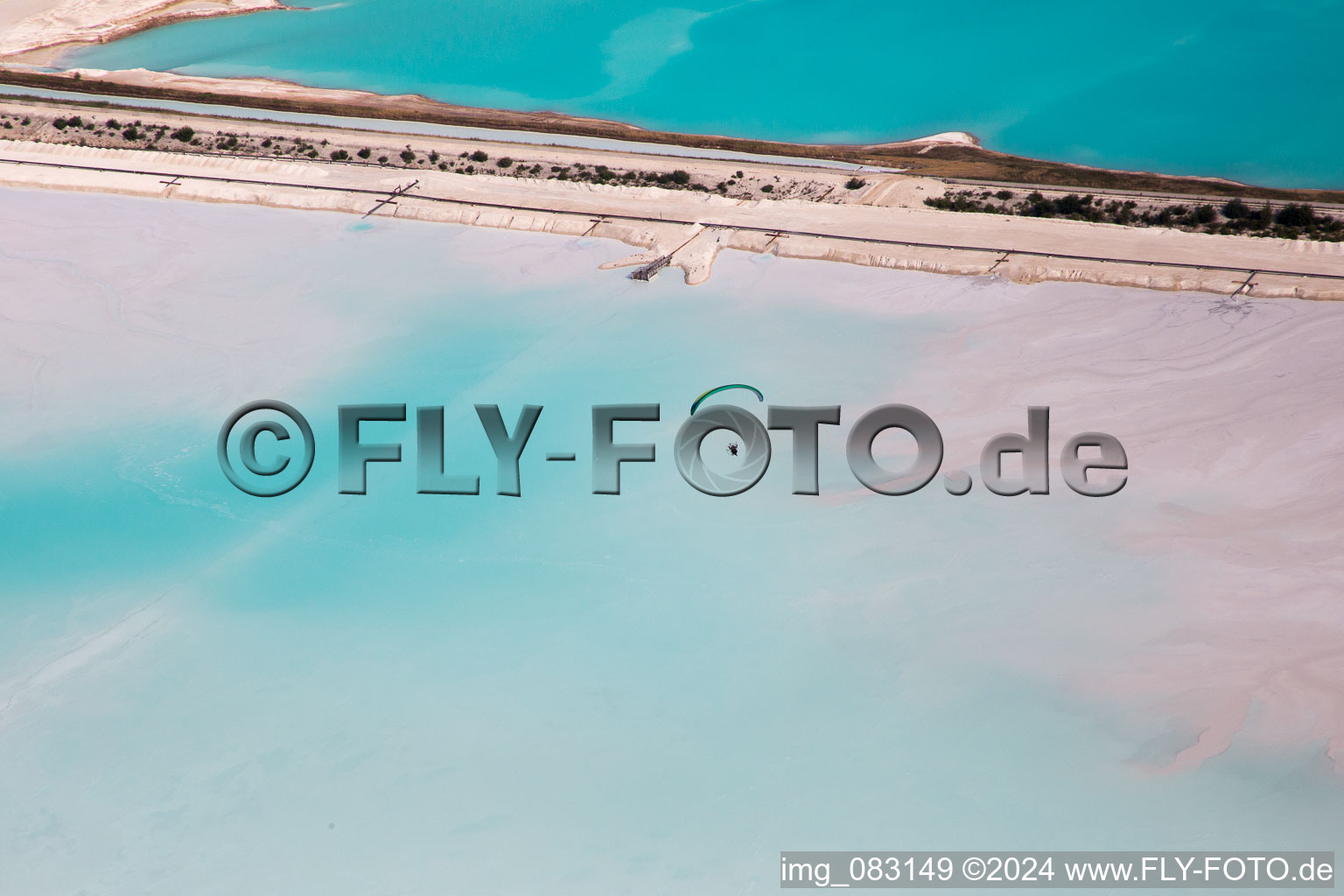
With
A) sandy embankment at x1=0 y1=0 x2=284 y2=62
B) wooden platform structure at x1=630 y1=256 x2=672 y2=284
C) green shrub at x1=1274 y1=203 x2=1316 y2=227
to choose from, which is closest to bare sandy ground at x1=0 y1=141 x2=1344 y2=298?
wooden platform structure at x1=630 y1=256 x2=672 y2=284

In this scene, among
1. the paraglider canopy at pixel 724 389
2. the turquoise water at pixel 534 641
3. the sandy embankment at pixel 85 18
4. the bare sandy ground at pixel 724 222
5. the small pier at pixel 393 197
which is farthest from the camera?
the sandy embankment at pixel 85 18

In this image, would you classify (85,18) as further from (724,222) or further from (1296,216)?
(1296,216)

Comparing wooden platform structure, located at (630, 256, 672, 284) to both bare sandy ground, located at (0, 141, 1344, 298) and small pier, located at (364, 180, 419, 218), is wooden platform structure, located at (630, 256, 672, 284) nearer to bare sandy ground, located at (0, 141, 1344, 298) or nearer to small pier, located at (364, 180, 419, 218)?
A: bare sandy ground, located at (0, 141, 1344, 298)

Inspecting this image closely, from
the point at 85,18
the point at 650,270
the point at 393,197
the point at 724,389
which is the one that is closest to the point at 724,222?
the point at 650,270

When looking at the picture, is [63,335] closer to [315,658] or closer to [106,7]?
[315,658]

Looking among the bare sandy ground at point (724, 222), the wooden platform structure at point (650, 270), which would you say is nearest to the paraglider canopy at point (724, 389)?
the bare sandy ground at point (724, 222)

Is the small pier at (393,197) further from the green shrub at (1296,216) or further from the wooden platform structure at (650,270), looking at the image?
the green shrub at (1296,216)
